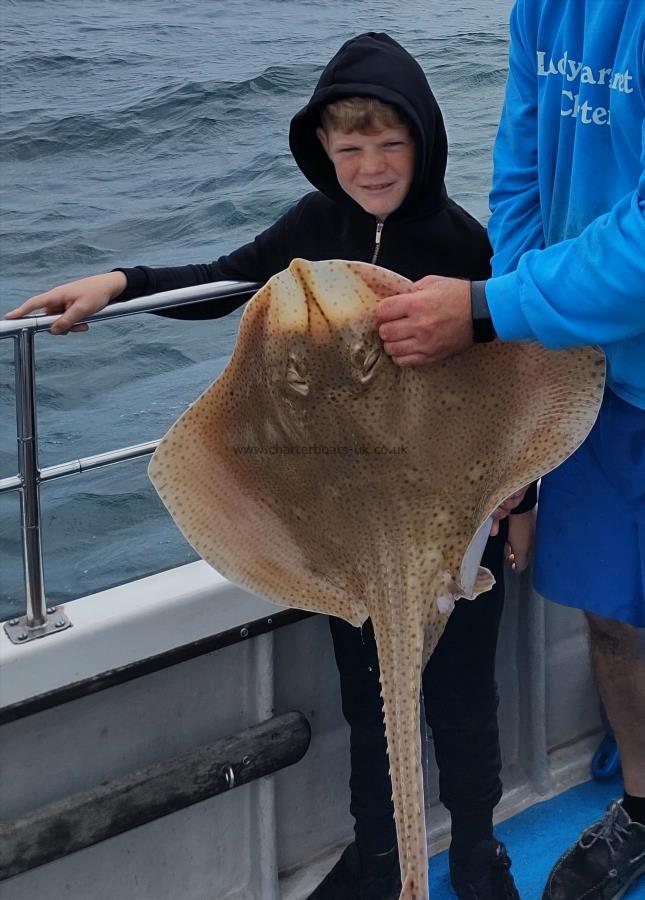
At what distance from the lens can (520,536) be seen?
8.63 ft

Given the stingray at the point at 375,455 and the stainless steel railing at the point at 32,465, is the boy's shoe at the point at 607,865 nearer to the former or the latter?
the stingray at the point at 375,455

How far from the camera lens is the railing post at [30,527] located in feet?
7.36

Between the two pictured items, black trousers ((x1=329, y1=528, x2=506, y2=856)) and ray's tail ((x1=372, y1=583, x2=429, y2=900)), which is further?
black trousers ((x1=329, y1=528, x2=506, y2=856))

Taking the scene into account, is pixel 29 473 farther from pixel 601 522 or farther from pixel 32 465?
pixel 601 522

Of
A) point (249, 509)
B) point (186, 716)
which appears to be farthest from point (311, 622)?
point (249, 509)

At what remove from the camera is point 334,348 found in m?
1.88

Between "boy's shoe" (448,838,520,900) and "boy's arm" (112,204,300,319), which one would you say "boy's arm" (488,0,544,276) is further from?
"boy's shoe" (448,838,520,900)

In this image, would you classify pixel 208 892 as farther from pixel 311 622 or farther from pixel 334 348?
pixel 334 348

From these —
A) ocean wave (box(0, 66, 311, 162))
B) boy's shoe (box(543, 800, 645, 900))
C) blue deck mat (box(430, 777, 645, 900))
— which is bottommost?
blue deck mat (box(430, 777, 645, 900))

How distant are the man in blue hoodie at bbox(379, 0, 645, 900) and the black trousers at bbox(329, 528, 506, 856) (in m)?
0.19

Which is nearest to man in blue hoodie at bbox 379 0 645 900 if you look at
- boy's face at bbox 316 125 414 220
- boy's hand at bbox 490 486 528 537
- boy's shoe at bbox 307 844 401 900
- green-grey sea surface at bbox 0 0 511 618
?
boy's hand at bbox 490 486 528 537

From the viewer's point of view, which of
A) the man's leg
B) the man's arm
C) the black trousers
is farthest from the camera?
the black trousers

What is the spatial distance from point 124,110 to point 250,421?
417 inches

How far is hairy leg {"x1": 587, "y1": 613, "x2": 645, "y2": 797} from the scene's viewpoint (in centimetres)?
257
